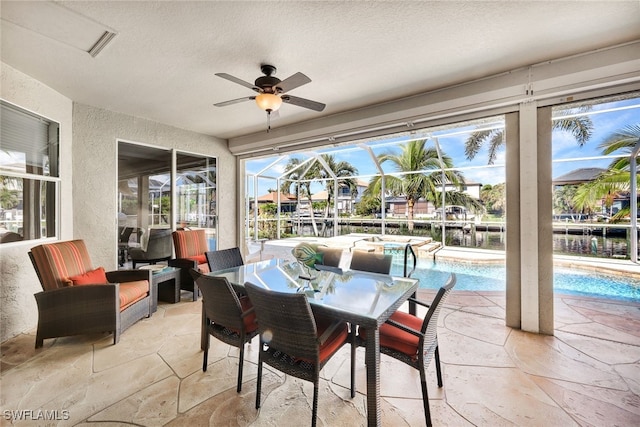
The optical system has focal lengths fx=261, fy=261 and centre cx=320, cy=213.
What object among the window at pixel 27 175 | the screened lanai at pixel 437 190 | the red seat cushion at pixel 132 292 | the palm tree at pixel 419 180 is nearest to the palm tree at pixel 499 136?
the screened lanai at pixel 437 190

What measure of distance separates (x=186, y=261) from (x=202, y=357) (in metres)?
1.94

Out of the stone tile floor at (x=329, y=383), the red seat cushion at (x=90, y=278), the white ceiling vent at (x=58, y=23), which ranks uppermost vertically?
the white ceiling vent at (x=58, y=23)

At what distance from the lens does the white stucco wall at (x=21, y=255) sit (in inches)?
106

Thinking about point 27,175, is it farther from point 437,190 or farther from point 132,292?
point 437,190

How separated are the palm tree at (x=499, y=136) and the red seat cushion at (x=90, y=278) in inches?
A: 300

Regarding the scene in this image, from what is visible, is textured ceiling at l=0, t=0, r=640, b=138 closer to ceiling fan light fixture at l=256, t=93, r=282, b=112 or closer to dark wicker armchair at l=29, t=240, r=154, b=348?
ceiling fan light fixture at l=256, t=93, r=282, b=112

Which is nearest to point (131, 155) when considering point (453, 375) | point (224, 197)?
point (224, 197)

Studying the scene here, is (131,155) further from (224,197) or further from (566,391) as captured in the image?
(566,391)

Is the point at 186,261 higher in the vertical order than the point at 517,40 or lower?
lower

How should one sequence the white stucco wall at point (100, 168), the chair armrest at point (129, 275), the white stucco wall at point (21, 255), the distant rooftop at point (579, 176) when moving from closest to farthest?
the white stucco wall at point (21, 255)
the chair armrest at point (129, 275)
the white stucco wall at point (100, 168)
the distant rooftop at point (579, 176)

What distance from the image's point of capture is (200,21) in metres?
2.04

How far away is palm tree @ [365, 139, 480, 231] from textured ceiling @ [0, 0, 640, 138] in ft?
19.1

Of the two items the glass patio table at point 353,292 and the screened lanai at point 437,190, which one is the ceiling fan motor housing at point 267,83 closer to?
the glass patio table at point 353,292

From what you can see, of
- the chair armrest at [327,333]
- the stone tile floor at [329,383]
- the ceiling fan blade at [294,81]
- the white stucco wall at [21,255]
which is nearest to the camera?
the chair armrest at [327,333]
